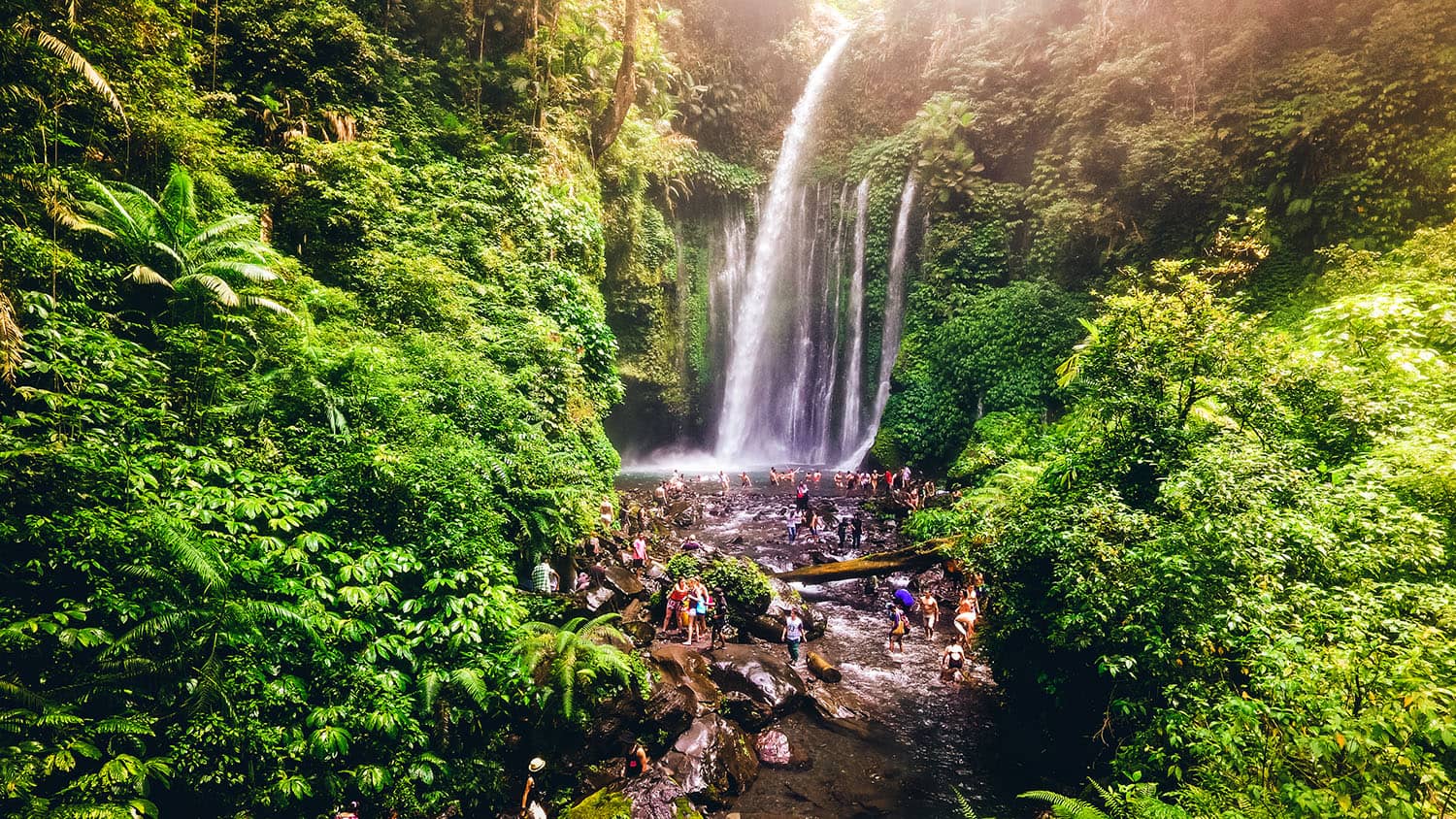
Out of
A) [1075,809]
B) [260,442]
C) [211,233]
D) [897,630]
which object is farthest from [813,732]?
[211,233]

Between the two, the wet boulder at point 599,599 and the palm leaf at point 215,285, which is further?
the wet boulder at point 599,599

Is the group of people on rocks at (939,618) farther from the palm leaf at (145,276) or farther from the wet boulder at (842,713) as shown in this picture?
the palm leaf at (145,276)

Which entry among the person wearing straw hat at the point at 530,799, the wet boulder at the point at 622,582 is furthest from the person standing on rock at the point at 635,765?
the wet boulder at the point at 622,582

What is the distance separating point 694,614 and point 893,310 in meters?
19.0

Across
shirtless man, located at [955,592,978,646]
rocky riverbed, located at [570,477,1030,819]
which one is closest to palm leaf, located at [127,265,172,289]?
rocky riverbed, located at [570,477,1030,819]

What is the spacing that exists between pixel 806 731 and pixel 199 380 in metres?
9.35

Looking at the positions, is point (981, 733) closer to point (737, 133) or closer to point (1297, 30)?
point (1297, 30)

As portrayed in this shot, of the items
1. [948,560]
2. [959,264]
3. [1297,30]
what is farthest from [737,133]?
[948,560]

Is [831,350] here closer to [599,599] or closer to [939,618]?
[939,618]

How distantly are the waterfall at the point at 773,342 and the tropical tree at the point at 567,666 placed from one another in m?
21.5

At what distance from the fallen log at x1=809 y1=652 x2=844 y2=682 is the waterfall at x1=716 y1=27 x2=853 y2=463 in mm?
17571

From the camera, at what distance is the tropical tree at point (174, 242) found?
6430 mm

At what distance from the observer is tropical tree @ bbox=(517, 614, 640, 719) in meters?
6.71

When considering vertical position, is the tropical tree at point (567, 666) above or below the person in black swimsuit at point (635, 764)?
above
